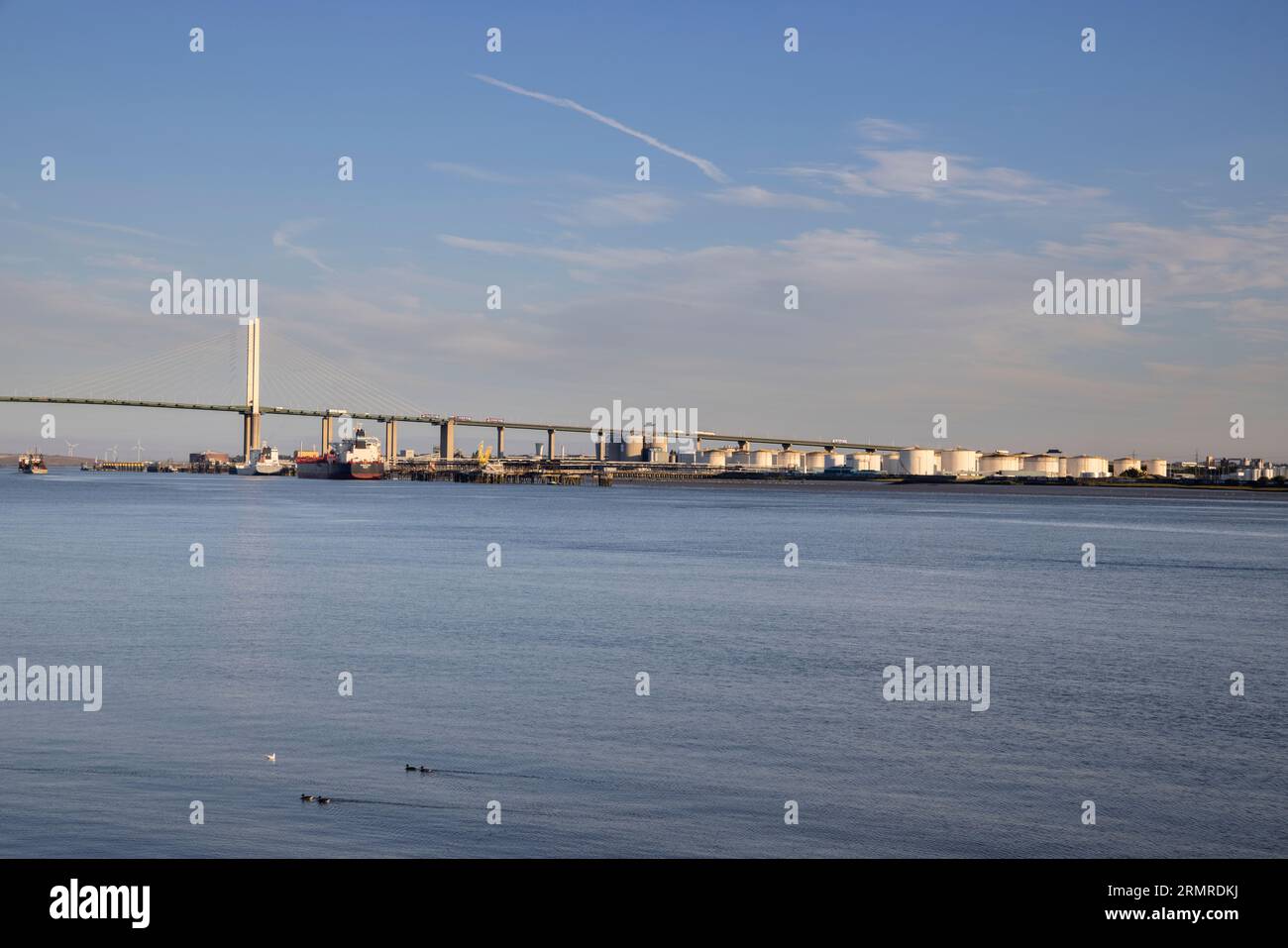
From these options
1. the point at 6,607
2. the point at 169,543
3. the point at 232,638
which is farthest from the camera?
the point at 169,543

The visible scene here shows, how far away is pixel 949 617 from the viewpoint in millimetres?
30859

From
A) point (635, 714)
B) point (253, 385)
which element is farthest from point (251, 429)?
point (635, 714)

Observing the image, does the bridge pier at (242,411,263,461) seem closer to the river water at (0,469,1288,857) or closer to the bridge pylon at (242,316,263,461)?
the bridge pylon at (242,316,263,461)

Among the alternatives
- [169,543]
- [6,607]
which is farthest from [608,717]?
[169,543]

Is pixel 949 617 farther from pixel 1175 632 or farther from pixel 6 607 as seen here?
pixel 6 607

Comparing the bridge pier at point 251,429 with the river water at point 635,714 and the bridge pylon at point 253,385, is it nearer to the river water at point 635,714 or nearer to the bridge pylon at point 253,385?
the bridge pylon at point 253,385

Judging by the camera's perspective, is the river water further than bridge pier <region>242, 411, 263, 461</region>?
No

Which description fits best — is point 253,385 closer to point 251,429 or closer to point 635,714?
point 251,429

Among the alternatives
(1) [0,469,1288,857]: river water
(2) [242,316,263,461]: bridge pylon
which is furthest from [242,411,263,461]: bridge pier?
(1) [0,469,1288,857]: river water

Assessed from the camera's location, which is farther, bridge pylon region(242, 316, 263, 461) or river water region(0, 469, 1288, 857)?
bridge pylon region(242, 316, 263, 461)

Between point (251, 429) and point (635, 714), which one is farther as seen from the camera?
point (251, 429)

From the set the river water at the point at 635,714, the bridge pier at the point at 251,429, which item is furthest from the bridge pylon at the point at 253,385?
the river water at the point at 635,714
